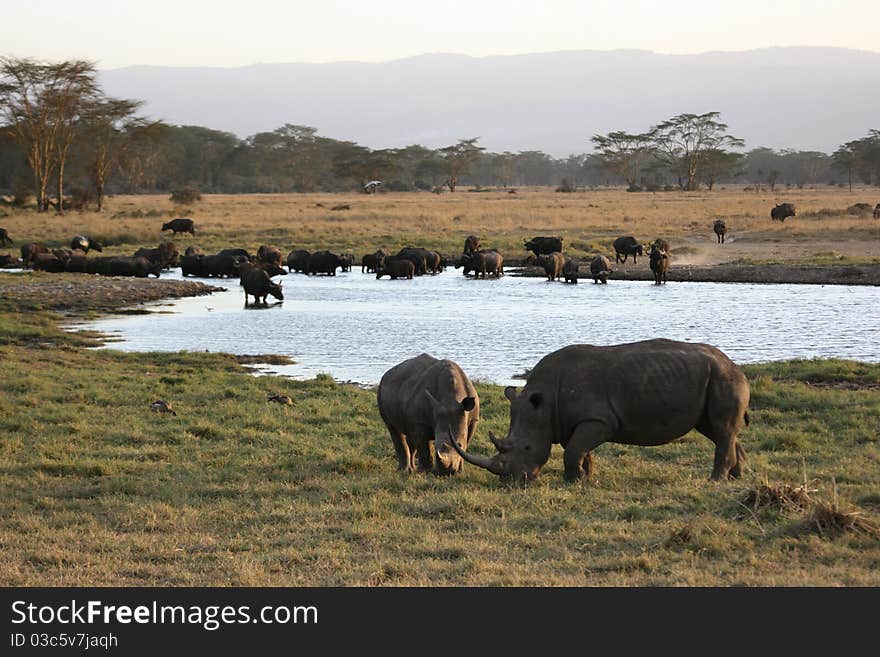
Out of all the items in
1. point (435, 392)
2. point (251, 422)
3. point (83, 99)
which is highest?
point (83, 99)

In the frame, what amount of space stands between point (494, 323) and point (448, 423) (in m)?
15.0

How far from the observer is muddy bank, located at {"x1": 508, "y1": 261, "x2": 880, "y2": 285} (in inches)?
1288

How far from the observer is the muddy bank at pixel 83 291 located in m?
27.0

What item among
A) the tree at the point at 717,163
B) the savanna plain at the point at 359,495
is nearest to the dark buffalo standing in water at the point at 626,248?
the savanna plain at the point at 359,495

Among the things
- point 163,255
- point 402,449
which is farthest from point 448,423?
point 163,255

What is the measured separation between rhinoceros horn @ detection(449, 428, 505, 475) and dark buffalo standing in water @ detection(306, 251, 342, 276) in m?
29.3

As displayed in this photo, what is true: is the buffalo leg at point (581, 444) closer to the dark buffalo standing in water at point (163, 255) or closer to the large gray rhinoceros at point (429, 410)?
the large gray rhinoceros at point (429, 410)

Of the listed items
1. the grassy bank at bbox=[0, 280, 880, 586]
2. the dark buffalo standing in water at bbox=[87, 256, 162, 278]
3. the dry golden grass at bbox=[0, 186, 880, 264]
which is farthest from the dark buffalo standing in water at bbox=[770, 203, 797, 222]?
the grassy bank at bbox=[0, 280, 880, 586]

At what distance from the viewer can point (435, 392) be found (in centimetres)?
980

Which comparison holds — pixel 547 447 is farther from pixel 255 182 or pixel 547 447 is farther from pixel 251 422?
pixel 255 182

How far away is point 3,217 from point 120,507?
171 feet

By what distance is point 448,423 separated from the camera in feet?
31.4

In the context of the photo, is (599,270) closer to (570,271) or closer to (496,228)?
(570,271)

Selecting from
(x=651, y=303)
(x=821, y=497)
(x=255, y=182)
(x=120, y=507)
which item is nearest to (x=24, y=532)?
(x=120, y=507)
